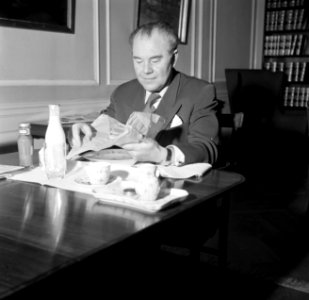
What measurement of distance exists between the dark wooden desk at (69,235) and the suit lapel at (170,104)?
48 centimetres

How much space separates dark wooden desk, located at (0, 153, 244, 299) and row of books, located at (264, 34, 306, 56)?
15.5 feet

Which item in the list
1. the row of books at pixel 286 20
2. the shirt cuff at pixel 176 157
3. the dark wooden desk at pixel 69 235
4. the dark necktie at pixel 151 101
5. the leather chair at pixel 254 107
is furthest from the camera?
the row of books at pixel 286 20

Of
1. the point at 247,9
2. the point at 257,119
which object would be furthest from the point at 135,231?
the point at 247,9

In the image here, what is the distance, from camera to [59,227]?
1067 millimetres

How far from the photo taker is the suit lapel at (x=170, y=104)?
206 cm

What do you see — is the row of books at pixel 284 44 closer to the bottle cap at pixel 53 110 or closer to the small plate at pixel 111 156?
the small plate at pixel 111 156

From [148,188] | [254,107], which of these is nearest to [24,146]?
[148,188]

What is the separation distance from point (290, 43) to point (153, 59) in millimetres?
4409

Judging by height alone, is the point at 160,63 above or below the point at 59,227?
above

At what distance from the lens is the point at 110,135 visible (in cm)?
160

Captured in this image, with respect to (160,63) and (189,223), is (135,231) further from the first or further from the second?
Answer: (160,63)

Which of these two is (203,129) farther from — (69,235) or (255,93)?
(255,93)

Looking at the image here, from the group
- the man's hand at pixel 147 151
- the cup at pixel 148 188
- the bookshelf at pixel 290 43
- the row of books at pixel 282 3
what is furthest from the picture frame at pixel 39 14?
the row of books at pixel 282 3

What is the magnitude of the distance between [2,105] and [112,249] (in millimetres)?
2171
